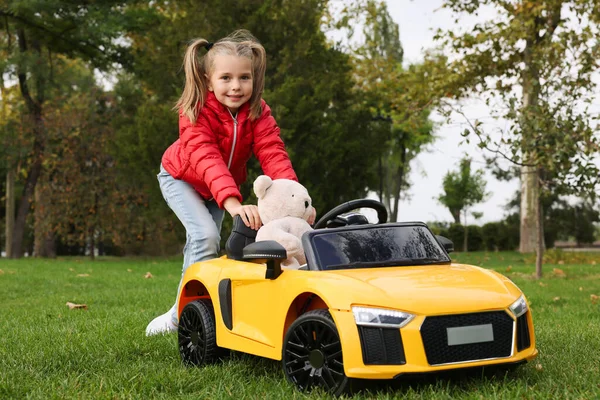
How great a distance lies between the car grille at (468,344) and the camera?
364cm

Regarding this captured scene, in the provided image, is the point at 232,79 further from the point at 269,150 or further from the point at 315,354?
the point at 315,354

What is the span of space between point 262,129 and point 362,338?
225 centimetres

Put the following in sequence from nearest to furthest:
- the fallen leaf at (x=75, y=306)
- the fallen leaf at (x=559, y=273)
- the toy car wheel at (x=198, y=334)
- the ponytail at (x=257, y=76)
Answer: the toy car wheel at (x=198, y=334)
the ponytail at (x=257, y=76)
the fallen leaf at (x=75, y=306)
the fallen leaf at (x=559, y=273)

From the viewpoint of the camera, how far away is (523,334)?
13.2ft

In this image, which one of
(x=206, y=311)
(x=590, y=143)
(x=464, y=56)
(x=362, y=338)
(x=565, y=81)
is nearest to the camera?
(x=362, y=338)

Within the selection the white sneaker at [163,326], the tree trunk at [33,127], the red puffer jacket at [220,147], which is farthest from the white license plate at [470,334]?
the tree trunk at [33,127]

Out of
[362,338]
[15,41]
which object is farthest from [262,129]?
[15,41]

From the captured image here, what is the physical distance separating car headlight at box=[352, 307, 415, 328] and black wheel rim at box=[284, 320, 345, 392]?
16 centimetres

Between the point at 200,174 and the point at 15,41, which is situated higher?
the point at 15,41

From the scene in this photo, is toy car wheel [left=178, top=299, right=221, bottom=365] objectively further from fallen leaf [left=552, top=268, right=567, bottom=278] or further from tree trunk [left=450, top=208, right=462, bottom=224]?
tree trunk [left=450, top=208, right=462, bottom=224]

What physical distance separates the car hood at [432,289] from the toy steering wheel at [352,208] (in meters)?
0.68

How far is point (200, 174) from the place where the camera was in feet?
17.0

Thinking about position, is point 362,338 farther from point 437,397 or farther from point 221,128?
point 221,128

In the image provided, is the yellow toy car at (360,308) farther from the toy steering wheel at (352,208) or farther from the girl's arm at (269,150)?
the girl's arm at (269,150)
